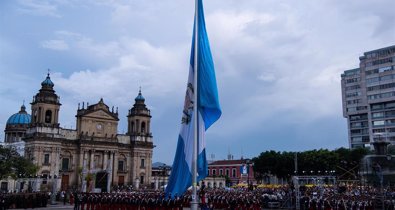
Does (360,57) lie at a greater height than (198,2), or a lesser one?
greater

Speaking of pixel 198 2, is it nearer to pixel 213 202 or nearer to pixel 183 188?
pixel 183 188

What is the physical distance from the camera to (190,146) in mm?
12531

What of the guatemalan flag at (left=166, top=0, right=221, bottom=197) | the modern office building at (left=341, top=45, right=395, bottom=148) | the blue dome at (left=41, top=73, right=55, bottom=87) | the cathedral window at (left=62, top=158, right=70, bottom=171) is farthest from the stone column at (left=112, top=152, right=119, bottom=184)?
the guatemalan flag at (left=166, top=0, right=221, bottom=197)

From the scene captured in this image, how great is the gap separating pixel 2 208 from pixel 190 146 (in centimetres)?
2302

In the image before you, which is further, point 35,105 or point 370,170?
point 35,105

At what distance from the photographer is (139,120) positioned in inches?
2830

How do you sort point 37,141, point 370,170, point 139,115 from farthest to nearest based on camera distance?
1. point 139,115
2. point 37,141
3. point 370,170

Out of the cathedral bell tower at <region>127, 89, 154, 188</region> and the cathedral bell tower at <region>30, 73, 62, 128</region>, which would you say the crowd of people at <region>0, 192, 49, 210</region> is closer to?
the cathedral bell tower at <region>30, 73, 62, 128</region>

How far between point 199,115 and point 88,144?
53543 millimetres

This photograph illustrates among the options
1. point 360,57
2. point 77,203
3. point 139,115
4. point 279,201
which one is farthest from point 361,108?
point 77,203

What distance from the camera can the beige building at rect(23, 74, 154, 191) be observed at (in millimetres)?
58188

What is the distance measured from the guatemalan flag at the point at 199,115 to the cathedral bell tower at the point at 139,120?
58823 millimetres

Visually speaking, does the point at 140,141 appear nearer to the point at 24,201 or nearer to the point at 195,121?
the point at 24,201

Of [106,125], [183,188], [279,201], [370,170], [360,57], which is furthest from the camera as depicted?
[360,57]
